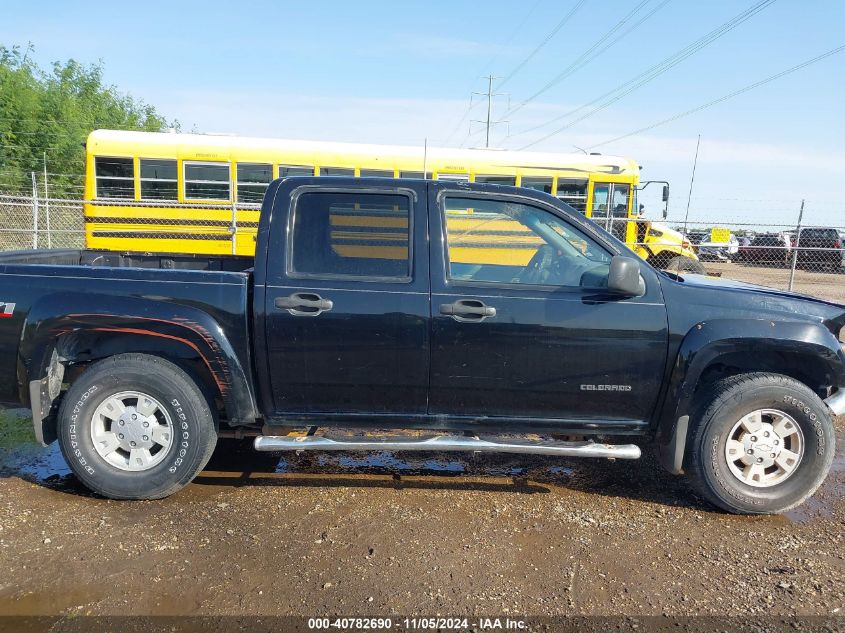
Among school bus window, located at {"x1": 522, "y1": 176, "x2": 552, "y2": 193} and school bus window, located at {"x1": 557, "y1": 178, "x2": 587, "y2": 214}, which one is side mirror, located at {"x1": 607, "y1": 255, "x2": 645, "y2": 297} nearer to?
school bus window, located at {"x1": 522, "y1": 176, "x2": 552, "y2": 193}

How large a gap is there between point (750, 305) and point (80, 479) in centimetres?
413

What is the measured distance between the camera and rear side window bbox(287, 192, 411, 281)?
3.65 meters

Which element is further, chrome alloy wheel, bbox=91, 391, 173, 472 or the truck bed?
the truck bed

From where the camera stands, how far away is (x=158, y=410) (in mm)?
3672

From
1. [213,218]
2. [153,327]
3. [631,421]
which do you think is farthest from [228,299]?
[213,218]

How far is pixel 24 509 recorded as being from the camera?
11.7ft

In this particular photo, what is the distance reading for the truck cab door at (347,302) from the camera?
11.6 ft

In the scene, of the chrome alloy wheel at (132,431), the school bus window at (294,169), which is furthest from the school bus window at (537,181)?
the chrome alloy wheel at (132,431)

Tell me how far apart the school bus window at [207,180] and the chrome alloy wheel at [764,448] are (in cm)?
1147

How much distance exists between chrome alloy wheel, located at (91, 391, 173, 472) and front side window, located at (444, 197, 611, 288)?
6.46 ft

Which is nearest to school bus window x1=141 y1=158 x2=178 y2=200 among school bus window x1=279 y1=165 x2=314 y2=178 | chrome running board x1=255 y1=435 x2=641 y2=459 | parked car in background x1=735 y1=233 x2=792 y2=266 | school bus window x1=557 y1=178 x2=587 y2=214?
school bus window x1=279 y1=165 x2=314 y2=178

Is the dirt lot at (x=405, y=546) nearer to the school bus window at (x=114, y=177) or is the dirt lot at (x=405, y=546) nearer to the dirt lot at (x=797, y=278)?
the school bus window at (x=114, y=177)

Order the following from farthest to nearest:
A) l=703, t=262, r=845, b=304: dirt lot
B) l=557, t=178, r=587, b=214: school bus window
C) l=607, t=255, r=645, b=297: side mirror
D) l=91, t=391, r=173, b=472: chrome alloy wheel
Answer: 1. l=703, t=262, r=845, b=304: dirt lot
2. l=557, t=178, r=587, b=214: school bus window
3. l=91, t=391, r=173, b=472: chrome alloy wheel
4. l=607, t=255, r=645, b=297: side mirror

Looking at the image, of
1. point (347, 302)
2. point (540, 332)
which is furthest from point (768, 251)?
point (347, 302)
